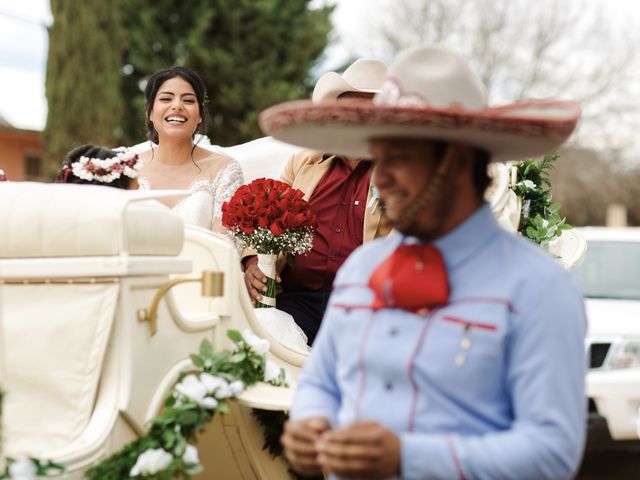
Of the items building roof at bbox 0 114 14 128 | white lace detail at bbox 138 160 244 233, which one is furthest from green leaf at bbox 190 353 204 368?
building roof at bbox 0 114 14 128

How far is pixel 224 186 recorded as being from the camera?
15.6 feet

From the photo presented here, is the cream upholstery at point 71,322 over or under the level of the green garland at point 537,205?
under

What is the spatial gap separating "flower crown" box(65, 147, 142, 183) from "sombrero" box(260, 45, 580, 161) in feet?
5.30

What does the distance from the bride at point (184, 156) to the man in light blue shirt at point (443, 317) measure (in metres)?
2.55

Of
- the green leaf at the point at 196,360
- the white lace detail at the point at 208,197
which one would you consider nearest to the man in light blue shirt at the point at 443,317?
the green leaf at the point at 196,360

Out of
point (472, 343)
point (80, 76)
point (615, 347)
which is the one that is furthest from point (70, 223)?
point (80, 76)

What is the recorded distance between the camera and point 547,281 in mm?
1878

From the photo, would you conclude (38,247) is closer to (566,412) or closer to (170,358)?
(170,358)

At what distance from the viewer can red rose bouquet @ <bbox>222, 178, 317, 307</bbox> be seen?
165 inches

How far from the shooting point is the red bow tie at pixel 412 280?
1.95 metres

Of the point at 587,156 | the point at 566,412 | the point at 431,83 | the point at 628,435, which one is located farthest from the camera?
the point at 587,156

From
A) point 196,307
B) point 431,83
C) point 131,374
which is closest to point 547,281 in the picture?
point 431,83

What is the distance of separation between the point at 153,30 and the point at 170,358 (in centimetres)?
1910

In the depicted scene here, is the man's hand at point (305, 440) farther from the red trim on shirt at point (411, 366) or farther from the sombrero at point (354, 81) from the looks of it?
the sombrero at point (354, 81)
